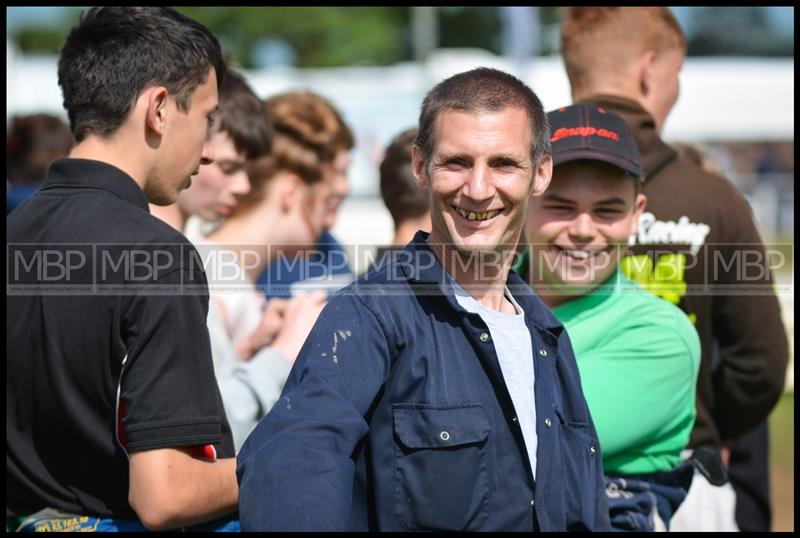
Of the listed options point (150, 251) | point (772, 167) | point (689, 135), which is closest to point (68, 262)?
point (150, 251)

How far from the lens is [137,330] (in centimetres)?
245

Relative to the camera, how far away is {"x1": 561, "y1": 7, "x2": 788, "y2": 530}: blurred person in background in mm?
3674

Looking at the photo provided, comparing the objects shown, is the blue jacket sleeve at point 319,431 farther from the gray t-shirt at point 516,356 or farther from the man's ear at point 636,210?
the man's ear at point 636,210

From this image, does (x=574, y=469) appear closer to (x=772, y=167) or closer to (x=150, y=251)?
(x=150, y=251)

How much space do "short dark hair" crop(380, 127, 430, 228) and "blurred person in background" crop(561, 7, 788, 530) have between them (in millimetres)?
838

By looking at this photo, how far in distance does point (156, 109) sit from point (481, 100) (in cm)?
94

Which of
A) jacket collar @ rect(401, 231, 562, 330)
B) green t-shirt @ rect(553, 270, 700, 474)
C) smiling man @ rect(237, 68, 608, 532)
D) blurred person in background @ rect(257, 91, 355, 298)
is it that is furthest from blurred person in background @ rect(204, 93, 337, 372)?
smiling man @ rect(237, 68, 608, 532)

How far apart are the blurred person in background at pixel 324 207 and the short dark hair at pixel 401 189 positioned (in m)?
0.40

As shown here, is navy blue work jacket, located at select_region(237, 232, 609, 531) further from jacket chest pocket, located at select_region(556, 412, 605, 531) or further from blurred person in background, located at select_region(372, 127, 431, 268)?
blurred person in background, located at select_region(372, 127, 431, 268)

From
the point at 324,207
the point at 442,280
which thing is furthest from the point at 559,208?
the point at 324,207

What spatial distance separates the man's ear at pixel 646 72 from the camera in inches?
159

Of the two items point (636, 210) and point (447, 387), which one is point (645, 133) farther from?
point (447, 387)

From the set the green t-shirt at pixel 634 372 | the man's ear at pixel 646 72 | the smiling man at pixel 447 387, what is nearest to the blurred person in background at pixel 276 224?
the green t-shirt at pixel 634 372

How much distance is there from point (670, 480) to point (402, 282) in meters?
1.30
